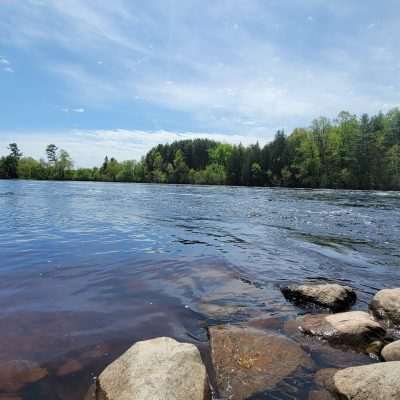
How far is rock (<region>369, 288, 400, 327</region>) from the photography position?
581cm

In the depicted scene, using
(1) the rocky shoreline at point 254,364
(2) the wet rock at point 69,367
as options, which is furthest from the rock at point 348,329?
(2) the wet rock at point 69,367

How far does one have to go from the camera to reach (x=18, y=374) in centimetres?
406

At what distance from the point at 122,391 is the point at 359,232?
15712 mm

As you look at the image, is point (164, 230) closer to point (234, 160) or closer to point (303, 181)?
point (303, 181)

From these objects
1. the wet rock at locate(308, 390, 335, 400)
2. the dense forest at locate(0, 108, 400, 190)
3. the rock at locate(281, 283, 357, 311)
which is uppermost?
the dense forest at locate(0, 108, 400, 190)

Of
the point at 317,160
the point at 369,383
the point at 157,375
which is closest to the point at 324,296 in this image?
the point at 369,383

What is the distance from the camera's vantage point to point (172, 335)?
17.3ft

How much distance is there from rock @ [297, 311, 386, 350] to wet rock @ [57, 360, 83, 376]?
12.2 ft

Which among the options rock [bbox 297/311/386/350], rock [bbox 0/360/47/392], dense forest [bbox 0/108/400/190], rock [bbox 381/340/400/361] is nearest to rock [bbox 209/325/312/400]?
rock [bbox 297/311/386/350]

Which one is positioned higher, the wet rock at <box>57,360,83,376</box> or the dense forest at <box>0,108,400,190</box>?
the dense forest at <box>0,108,400,190</box>

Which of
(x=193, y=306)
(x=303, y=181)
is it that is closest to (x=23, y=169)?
(x=303, y=181)

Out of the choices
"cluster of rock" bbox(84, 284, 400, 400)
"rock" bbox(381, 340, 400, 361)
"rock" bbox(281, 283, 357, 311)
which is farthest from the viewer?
"rock" bbox(281, 283, 357, 311)

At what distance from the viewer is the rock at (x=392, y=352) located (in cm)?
439

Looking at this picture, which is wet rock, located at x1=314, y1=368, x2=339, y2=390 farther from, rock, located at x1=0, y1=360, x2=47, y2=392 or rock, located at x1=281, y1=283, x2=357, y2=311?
rock, located at x1=0, y1=360, x2=47, y2=392
